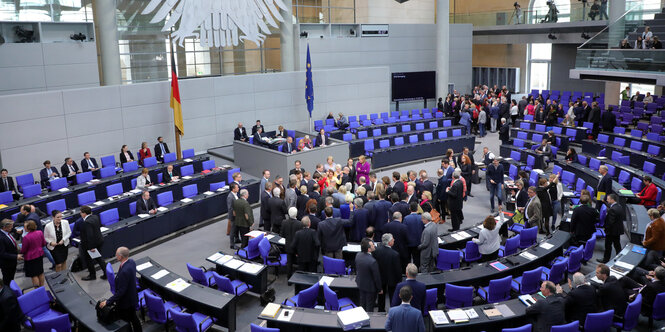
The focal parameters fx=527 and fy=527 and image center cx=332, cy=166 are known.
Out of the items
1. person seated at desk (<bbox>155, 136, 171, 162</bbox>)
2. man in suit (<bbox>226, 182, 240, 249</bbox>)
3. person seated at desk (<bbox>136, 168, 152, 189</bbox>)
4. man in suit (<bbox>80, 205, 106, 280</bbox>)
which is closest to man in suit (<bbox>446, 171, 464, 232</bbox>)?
man in suit (<bbox>226, 182, 240, 249</bbox>)

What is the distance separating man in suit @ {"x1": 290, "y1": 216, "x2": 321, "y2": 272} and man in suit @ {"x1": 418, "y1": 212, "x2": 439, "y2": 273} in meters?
1.80

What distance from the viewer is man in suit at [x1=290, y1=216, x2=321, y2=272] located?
914 centimetres

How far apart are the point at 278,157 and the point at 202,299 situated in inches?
325

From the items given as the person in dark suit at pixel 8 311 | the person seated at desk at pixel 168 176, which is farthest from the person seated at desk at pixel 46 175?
the person in dark suit at pixel 8 311

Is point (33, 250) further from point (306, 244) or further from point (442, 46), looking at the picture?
point (442, 46)

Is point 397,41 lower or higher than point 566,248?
higher

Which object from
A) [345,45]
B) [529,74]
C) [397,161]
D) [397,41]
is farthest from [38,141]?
[529,74]

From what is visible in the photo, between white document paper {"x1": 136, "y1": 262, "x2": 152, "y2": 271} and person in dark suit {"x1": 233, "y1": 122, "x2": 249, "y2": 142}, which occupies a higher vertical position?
person in dark suit {"x1": 233, "y1": 122, "x2": 249, "y2": 142}

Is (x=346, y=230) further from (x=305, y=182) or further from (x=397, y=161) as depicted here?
(x=397, y=161)

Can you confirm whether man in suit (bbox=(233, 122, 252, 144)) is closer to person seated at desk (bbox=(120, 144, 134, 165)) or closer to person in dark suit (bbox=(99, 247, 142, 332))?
person seated at desk (bbox=(120, 144, 134, 165))

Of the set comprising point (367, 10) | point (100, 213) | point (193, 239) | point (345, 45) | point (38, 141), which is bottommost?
point (193, 239)

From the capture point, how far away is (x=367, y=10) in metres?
26.6

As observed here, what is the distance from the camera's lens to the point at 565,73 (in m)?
29.4

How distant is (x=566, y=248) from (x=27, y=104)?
1417 centimetres
